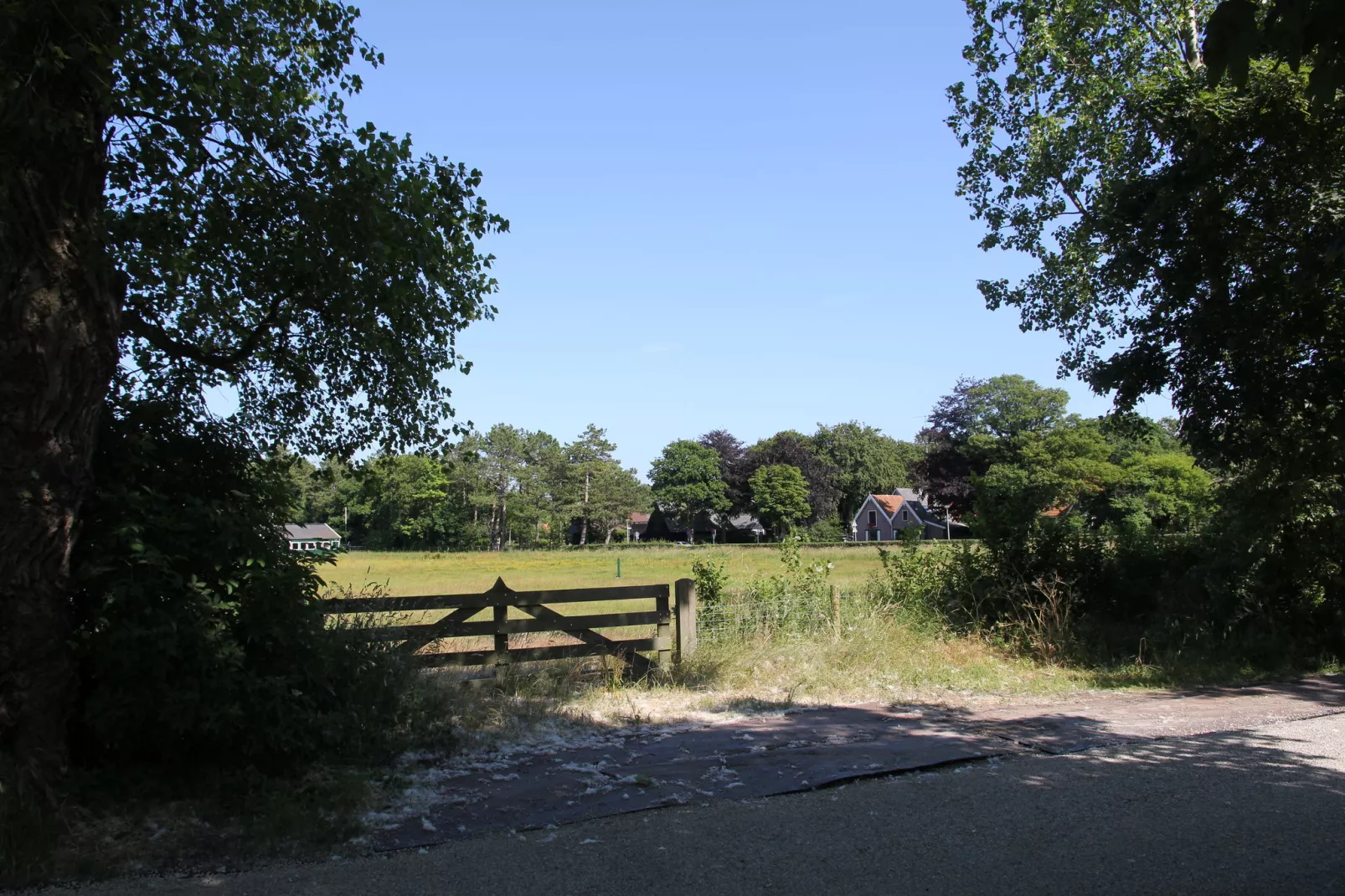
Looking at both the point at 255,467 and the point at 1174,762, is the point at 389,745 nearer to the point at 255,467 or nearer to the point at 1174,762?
the point at 255,467

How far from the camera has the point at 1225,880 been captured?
437 cm

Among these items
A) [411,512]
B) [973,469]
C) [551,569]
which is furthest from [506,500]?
[973,469]

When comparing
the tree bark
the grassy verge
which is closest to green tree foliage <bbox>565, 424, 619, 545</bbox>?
the tree bark

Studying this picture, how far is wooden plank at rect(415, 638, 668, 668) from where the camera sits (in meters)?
8.53

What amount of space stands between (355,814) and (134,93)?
4812 millimetres

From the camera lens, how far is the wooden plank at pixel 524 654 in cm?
853

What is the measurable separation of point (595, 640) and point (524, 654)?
83 centimetres

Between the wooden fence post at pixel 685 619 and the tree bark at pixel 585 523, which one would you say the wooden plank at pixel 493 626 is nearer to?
the wooden fence post at pixel 685 619

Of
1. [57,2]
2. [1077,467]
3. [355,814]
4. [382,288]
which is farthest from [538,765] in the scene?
[1077,467]

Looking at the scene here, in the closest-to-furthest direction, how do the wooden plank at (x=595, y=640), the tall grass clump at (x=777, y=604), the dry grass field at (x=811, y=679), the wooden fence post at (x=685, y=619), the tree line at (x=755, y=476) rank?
the dry grass field at (x=811, y=679) → the wooden plank at (x=595, y=640) → the wooden fence post at (x=685, y=619) → the tall grass clump at (x=777, y=604) → the tree line at (x=755, y=476)

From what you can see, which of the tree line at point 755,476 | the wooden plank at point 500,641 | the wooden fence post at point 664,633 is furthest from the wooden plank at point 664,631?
the tree line at point 755,476

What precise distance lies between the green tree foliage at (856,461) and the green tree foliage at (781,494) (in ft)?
33.6

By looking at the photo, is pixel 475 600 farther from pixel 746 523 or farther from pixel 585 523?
pixel 746 523

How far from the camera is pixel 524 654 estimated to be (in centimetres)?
920
